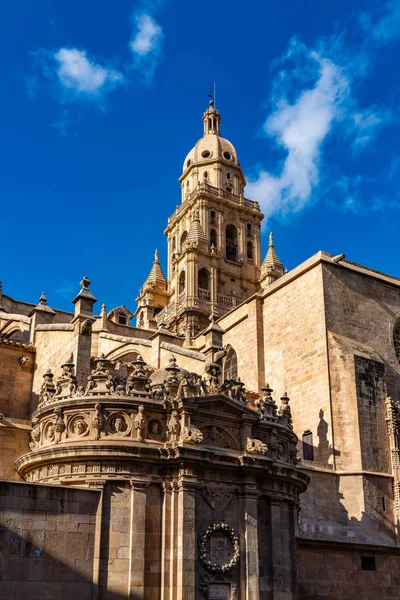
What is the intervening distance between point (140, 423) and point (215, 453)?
5.74 feet

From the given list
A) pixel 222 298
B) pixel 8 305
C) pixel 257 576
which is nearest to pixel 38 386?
pixel 257 576

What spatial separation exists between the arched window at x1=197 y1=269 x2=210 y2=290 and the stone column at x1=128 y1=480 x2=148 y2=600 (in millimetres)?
37478

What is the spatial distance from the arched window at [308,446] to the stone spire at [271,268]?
1030 inches

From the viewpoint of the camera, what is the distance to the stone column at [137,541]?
13844 millimetres

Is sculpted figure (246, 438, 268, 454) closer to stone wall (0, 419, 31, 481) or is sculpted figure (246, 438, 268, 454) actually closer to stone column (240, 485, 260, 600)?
stone column (240, 485, 260, 600)

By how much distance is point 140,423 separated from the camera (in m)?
15.1

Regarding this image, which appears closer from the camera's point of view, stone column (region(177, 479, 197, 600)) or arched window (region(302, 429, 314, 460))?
stone column (region(177, 479, 197, 600))

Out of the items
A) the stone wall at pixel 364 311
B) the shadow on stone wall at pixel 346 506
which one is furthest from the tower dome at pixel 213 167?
the shadow on stone wall at pixel 346 506

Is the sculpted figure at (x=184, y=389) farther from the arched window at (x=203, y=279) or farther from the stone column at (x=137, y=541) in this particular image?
the arched window at (x=203, y=279)

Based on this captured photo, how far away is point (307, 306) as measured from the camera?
29312mm

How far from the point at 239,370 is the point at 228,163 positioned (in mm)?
29175

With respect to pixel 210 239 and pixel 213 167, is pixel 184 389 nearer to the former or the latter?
pixel 210 239

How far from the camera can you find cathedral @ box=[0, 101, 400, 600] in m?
14.0

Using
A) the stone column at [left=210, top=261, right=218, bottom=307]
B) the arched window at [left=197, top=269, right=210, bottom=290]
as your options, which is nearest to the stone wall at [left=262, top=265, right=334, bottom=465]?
the stone column at [left=210, top=261, right=218, bottom=307]
